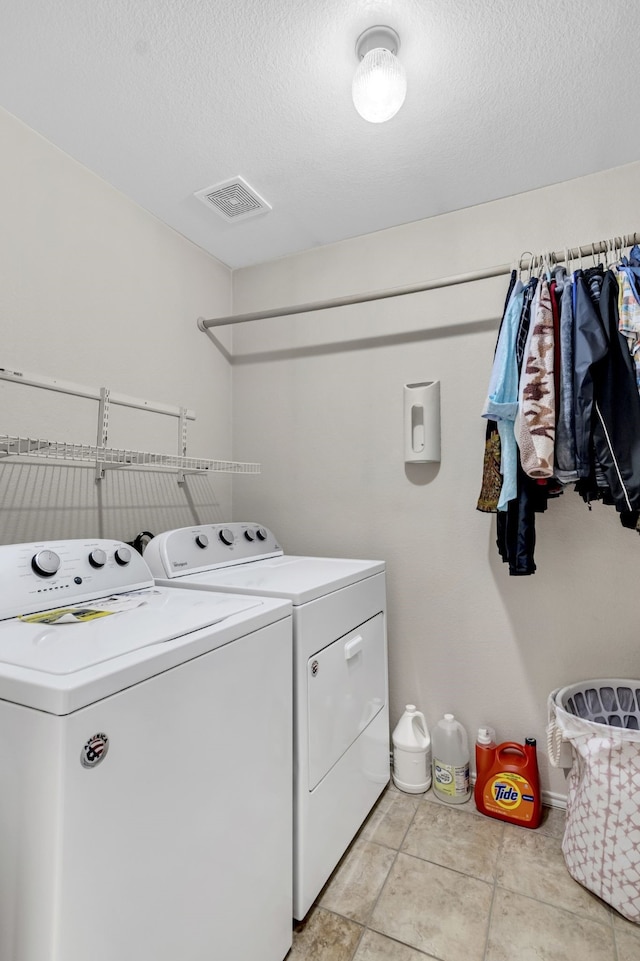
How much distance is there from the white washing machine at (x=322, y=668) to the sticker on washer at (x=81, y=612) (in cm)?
28

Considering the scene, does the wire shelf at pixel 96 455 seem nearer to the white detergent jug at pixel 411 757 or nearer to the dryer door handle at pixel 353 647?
the dryer door handle at pixel 353 647

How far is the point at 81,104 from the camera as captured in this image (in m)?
1.55

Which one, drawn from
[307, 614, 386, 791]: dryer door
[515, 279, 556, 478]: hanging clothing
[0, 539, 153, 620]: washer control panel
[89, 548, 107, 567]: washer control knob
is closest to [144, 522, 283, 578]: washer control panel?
[0, 539, 153, 620]: washer control panel

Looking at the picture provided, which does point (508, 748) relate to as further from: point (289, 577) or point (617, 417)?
point (617, 417)

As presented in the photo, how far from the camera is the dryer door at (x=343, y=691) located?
1362 millimetres

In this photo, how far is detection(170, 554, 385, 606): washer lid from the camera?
4.53 feet

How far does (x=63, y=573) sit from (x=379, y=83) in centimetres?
155

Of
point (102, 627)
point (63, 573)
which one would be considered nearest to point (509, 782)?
point (102, 627)

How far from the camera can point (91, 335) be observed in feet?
5.97

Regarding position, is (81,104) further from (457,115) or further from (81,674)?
(81,674)

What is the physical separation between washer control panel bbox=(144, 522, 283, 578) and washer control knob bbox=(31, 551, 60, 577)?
0.39 m

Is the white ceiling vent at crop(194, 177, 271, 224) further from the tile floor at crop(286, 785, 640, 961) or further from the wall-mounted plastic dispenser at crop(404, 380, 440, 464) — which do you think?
the tile floor at crop(286, 785, 640, 961)

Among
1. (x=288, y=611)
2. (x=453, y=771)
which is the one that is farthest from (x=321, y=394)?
(x=453, y=771)

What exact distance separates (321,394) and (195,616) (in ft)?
4.84
